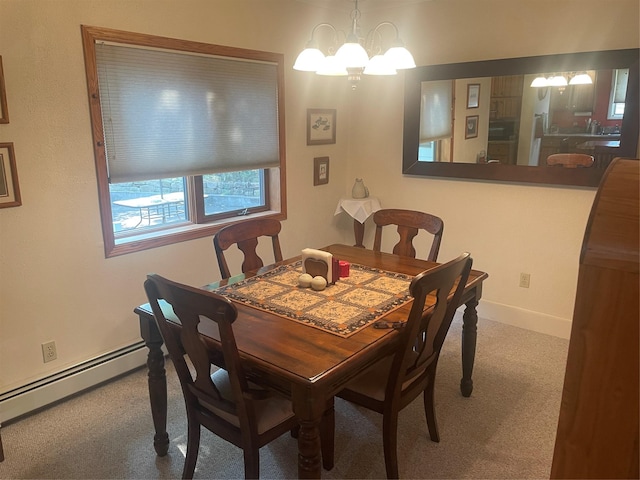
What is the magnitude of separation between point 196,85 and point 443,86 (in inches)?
71.2

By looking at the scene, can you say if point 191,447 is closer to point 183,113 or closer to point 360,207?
point 183,113

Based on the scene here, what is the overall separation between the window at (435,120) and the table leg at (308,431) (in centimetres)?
265

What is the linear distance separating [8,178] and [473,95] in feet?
9.58

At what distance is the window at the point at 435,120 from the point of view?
3.59 m

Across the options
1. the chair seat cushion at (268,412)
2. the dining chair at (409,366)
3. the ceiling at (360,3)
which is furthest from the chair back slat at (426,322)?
the ceiling at (360,3)

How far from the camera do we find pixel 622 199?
0.79 metres

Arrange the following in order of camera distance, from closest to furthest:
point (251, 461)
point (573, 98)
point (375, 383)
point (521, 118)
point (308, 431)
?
point (308, 431) < point (251, 461) < point (375, 383) < point (573, 98) < point (521, 118)

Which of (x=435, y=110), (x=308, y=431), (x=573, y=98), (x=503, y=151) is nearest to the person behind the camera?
(x=308, y=431)

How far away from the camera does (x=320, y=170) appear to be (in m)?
3.96

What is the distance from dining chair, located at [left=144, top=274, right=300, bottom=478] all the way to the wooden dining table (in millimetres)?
90

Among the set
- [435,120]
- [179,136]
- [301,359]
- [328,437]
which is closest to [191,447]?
[328,437]

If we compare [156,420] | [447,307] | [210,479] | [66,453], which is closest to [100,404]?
[66,453]

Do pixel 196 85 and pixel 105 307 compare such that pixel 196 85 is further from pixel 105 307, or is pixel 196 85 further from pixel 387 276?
pixel 387 276

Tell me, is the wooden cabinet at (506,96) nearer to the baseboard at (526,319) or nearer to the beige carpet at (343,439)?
the baseboard at (526,319)
